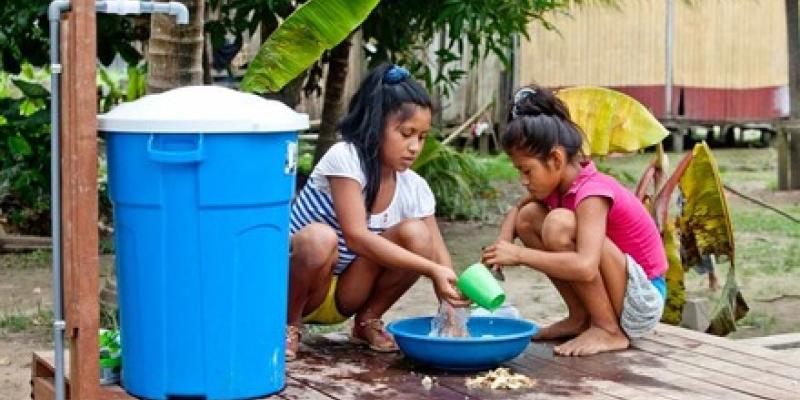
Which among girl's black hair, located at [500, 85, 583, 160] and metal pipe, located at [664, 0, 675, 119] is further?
metal pipe, located at [664, 0, 675, 119]

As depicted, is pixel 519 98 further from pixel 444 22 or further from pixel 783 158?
pixel 783 158

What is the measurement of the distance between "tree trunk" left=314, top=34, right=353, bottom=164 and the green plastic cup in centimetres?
464

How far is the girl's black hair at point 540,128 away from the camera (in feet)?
12.8

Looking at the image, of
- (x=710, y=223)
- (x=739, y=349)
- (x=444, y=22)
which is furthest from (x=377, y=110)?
(x=444, y=22)

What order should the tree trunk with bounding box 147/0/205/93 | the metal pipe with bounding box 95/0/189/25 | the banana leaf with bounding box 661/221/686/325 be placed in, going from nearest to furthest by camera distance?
the metal pipe with bounding box 95/0/189/25
the tree trunk with bounding box 147/0/205/93
the banana leaf with bounding box 661/221/686/325

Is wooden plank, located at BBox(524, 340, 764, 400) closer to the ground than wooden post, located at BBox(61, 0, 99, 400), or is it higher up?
closer to the ground

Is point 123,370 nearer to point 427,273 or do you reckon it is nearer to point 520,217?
point 427,273

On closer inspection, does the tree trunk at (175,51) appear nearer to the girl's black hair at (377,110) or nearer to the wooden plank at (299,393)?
the girl's black hair at (377,110)

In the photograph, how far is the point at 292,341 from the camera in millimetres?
3918

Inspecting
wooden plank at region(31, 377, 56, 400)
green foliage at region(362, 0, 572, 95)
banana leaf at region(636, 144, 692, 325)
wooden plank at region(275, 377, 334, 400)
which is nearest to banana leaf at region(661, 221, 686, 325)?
banana leaf at region(636, 144, 692, 325)

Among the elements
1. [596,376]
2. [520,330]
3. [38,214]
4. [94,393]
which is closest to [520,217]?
[520,330]

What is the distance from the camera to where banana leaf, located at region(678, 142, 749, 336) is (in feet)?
18.4

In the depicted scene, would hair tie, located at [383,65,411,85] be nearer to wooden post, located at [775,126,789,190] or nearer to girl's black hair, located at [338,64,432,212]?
girl's black hair, located at [338,64,432,212]

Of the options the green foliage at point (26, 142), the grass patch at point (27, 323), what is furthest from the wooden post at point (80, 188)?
the green foliage at point (26, 142)
